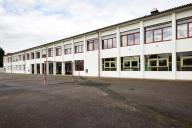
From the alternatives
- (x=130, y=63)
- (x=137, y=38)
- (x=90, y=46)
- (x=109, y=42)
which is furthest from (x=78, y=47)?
(x=137, y=38)

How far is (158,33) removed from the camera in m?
22.3

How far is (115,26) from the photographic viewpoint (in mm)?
26688

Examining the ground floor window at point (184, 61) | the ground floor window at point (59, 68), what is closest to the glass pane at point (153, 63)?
the ground floor window at point (184, 61)

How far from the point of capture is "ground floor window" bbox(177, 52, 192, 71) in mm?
19328

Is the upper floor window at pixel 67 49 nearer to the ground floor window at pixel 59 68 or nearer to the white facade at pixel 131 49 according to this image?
the white facade at pixel 131 49

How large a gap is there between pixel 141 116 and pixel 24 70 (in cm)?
5202

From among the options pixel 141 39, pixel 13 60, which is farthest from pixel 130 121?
pixel 13 60

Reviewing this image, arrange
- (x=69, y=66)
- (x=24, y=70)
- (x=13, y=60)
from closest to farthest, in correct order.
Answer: (x=69, y=66), (x=24, y=70), (x=13, y=60)

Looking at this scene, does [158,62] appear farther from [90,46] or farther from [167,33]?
[90,46]

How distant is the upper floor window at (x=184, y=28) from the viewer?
64.3 feet

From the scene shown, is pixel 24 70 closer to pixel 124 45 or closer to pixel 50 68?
pixel 50 68

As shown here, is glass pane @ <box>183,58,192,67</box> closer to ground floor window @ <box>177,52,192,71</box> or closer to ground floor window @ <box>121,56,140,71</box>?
ground floor window @ <box>177,52,192,71</box>

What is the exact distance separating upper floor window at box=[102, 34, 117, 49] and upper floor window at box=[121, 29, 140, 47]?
154cm

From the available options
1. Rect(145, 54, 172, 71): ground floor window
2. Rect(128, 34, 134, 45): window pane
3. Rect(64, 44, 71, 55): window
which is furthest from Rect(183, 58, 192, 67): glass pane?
Rect(64, 44, 71, 55): window
